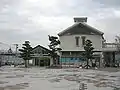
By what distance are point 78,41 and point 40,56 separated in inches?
348

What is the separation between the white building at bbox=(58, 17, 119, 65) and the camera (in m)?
52.1

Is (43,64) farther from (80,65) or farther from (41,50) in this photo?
(80,65)

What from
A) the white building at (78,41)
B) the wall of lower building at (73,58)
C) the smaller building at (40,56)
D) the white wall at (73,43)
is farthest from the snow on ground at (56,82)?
the smaller building at (40,56)

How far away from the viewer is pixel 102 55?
52.4 metres

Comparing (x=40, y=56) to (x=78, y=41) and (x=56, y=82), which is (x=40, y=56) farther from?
(x=56, y=82)

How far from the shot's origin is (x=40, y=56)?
54438 mm

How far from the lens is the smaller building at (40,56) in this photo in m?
54.3

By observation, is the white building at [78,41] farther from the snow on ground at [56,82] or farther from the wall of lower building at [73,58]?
the snow on ground at [56,82]

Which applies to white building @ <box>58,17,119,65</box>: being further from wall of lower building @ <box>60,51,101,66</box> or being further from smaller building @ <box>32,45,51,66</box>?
smaller building @ <box>32,45,51,66</box>

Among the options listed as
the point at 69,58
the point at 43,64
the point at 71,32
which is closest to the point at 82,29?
the point at 71,32

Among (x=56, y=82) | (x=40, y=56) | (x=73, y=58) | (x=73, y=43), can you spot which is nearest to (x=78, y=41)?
(x=73, y=43)

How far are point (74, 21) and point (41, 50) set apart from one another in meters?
9.76

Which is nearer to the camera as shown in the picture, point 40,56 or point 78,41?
point 78,41

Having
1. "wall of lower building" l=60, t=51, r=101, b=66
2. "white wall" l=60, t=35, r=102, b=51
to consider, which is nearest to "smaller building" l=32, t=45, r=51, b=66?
"wall of lower building" l=60, t=51, r=101, b=66
